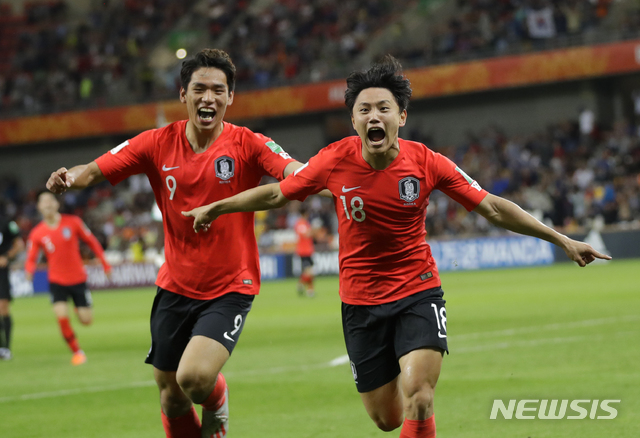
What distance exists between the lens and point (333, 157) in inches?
228

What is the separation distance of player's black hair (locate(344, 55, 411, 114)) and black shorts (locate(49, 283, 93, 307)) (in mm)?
8426

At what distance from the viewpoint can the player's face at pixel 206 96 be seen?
6.05m

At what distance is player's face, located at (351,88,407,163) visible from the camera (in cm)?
551

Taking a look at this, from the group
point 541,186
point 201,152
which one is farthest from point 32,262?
point 541,186

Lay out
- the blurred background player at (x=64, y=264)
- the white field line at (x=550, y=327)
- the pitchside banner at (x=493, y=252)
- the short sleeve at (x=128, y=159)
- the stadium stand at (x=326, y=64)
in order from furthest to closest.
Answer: the stadium stand at (x=326, y=64) → the pitchside banner at (x=493, y=252) → the white field line at (x=550, y=327) → the blurred background player at (x=64, y=264) → the short sleeve at (x=128, y=159)

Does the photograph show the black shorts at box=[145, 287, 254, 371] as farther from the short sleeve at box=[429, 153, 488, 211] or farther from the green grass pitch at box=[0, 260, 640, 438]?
the green grass pitch at box=[0, 260, 640, 438]

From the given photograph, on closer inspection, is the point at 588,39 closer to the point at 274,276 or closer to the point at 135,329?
the point at 274,276

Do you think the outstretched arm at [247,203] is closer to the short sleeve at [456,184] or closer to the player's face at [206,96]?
the player's face at [206,96]

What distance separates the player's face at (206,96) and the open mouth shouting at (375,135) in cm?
108

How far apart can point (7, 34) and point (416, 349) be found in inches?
1779

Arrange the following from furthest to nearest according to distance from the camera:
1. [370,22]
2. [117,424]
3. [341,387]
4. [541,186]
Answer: [370,22] < [541,186] < [341,387] < [117,424]

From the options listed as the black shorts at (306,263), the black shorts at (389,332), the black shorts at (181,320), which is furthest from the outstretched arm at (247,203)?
the black shorts at (306,263)

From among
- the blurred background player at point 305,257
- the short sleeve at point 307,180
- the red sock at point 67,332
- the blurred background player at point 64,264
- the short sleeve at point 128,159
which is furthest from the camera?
the blurred background player at point 305,257

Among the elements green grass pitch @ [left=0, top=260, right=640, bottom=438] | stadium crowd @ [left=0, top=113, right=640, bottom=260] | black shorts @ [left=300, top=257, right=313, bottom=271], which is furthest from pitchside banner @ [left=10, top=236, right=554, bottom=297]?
green grass pitch @ [left=0, top=260, right=640, bottom=438]
